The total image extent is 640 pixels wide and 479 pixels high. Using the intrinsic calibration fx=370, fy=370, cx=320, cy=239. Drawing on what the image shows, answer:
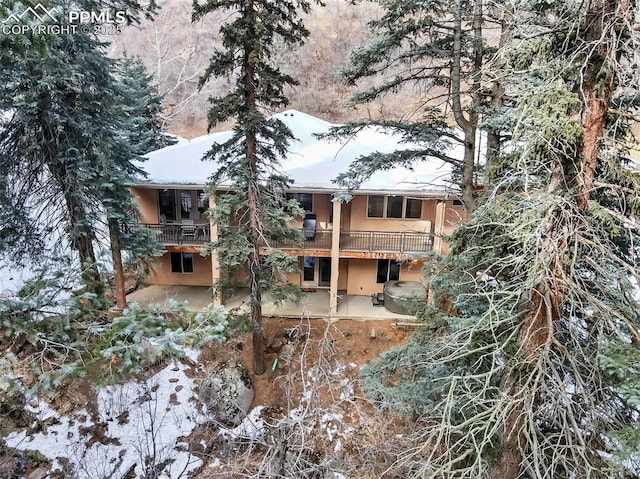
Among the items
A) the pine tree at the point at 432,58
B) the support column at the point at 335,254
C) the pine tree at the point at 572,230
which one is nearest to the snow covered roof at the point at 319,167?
the support column at the point at 335,254

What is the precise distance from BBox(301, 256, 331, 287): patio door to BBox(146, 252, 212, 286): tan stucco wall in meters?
4.45

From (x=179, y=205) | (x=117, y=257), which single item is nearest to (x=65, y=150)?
(x=117, y=257)

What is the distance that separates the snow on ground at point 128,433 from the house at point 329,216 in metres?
4.11

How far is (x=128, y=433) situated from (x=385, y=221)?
11.8 m

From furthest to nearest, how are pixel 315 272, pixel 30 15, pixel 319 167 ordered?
pixel 315 272 < pixel 319 167 < pixel 30 15

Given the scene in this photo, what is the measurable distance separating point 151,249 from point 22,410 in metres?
6.03

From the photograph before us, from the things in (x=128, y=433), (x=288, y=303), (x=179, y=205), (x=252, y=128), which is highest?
(x=252, y=128)

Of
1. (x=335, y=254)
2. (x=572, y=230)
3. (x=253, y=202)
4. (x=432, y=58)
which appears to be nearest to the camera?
(x=572, y=230)

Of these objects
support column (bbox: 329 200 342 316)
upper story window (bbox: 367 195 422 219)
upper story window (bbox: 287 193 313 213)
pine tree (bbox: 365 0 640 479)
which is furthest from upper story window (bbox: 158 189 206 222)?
pine tree (bbox: 365 0 640 479)

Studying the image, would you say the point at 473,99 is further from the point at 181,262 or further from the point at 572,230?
the point at 181,262

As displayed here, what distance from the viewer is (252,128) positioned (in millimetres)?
9984

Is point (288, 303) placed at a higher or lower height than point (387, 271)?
lower

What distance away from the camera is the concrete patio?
48.9ft

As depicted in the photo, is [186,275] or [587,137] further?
[186,275]
